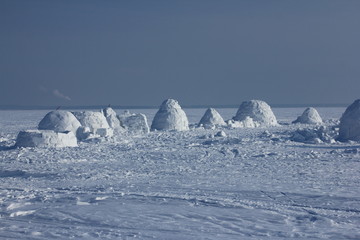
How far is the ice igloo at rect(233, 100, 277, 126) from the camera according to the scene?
108 feet

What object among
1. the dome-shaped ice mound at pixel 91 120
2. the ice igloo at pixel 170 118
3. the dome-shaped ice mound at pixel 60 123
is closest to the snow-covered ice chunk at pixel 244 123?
the ice igloo at pixel 170 118

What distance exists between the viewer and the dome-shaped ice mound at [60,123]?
66.9 ft

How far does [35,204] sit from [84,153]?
7.28m

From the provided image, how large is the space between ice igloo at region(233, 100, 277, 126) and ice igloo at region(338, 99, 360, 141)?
42.7 feet

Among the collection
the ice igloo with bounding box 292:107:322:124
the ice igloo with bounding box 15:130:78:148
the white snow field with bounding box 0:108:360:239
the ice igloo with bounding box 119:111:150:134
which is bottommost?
the white snow field with bounding box 0:108:360:239

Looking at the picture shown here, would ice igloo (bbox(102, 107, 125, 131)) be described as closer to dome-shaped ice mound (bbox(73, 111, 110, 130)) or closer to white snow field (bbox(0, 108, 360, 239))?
dome-shaped ice mound (bbox(73, 111, 110, 130))

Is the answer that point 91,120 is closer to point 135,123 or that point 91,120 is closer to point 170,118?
point 135,123

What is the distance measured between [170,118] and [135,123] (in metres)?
2.35

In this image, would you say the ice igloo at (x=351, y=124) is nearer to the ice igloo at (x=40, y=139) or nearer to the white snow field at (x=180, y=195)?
the white snow field at (x=180, y=195)

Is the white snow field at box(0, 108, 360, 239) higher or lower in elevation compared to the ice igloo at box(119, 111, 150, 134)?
lower

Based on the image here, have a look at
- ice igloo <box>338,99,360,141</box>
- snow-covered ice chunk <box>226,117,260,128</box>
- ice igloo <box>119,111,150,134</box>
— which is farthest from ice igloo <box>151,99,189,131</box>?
ice igloo <box>338,99,360,141</box>

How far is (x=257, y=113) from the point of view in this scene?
3312 cm

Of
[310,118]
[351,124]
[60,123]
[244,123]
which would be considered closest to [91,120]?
[60,123]

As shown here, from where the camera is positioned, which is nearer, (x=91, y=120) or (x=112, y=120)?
(x=91, y=120)
